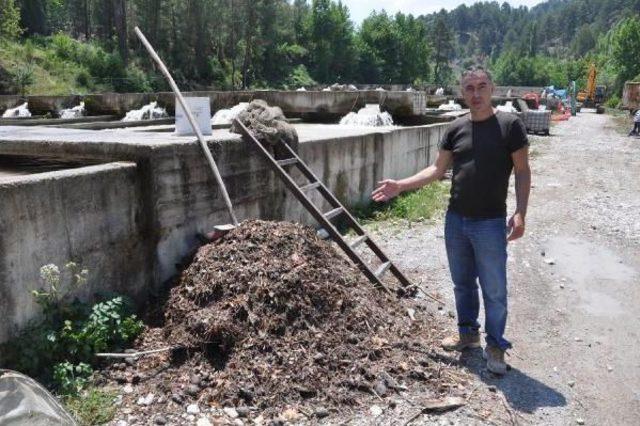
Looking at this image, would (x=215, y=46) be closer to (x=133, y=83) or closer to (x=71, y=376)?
A: (x=133, y=83)

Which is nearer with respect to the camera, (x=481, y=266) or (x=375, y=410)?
(x=375, y=410)

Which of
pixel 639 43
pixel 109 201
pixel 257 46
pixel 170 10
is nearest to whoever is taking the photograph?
pixel 109 201

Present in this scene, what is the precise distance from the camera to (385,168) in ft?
33.2

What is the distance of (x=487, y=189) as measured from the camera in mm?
3930

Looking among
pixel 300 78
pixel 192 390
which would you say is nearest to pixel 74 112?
pixel 192 390

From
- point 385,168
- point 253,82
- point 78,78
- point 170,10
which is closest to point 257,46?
point 253,82

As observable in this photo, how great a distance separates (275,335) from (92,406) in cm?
126

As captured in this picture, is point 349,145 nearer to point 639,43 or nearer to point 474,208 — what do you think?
point 474,208

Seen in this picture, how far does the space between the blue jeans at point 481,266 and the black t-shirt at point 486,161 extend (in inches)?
4.4

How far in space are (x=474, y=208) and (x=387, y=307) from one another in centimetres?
139

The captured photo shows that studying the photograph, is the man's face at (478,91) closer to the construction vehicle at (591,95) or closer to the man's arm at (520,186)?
the man's arm at (520,186)

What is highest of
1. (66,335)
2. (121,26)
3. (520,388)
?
(121,26)

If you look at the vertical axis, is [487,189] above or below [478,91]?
below

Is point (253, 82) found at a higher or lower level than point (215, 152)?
higher
